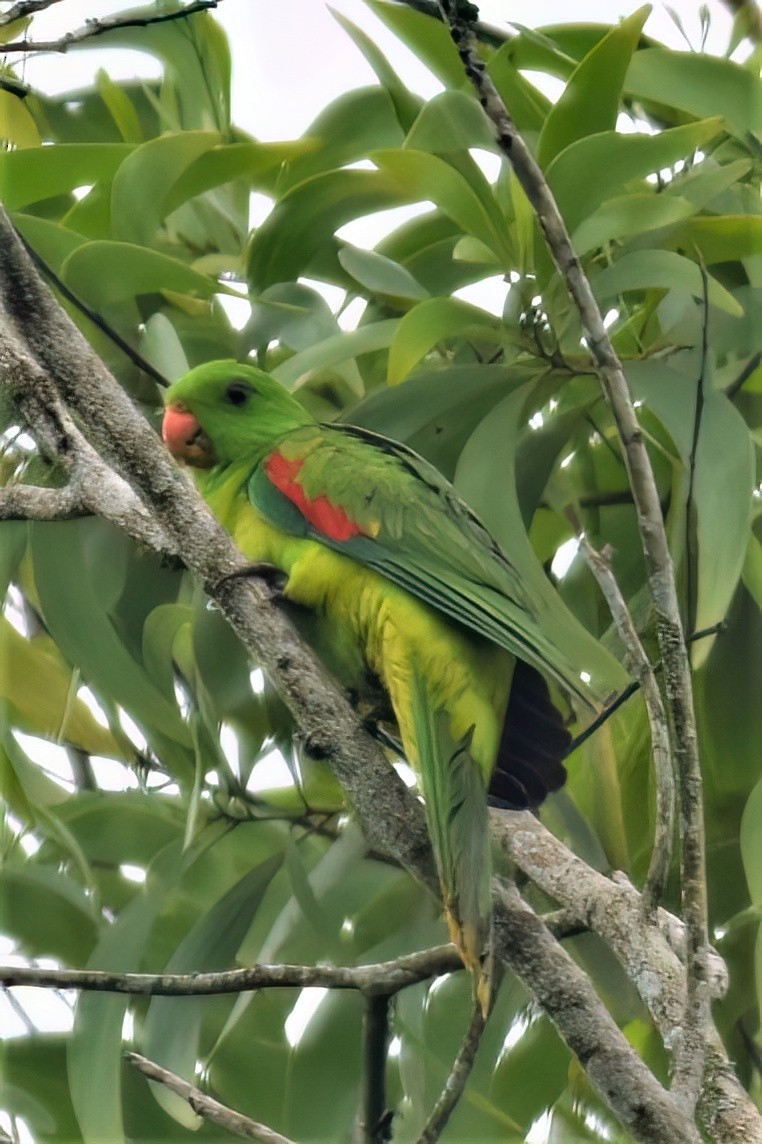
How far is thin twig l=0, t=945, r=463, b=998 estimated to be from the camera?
3.33 ft

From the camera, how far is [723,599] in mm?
1235

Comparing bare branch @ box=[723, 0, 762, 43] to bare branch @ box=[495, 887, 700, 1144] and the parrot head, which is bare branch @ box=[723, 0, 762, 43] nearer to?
the parrot head

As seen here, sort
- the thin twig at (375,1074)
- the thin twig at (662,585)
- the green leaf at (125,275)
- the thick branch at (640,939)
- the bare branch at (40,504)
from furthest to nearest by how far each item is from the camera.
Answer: the green leaf at (125,275) → the bare branch at (40,504) → the thin twig at (375,1074) → the thick branch at (640,939) → the thin twig at (662,585)

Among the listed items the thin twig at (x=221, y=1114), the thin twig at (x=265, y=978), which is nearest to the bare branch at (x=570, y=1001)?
the thin twig at (x=265, y=978)

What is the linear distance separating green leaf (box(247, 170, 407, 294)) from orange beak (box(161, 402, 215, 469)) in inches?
7.8

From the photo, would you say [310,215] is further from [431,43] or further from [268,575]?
[268,575]

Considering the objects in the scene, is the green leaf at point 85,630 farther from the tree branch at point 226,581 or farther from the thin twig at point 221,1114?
the thin twig at point 221,1114

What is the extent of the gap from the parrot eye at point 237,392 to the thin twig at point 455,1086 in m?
0.71

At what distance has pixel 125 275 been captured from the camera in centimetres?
143

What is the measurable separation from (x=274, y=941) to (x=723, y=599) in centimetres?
60

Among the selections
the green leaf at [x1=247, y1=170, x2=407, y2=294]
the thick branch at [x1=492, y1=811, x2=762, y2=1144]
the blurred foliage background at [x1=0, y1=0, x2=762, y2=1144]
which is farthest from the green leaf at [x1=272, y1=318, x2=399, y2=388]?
the thick branch at [x1=492, y1=811, x2=762, y2=1144]

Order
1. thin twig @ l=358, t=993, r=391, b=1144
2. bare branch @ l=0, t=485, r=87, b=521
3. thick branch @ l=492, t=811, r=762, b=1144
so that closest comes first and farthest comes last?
thick branch @ l=492, t=811, r=762, b=1144, thin twig @ l=358, t=993, r=391, b=1144, bare branch @ l=0, t=485, r=87, b=521

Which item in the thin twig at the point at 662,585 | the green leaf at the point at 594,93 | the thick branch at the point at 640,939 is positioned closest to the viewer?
the thin twig at the point at 662,585

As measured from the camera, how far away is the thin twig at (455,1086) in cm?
101
